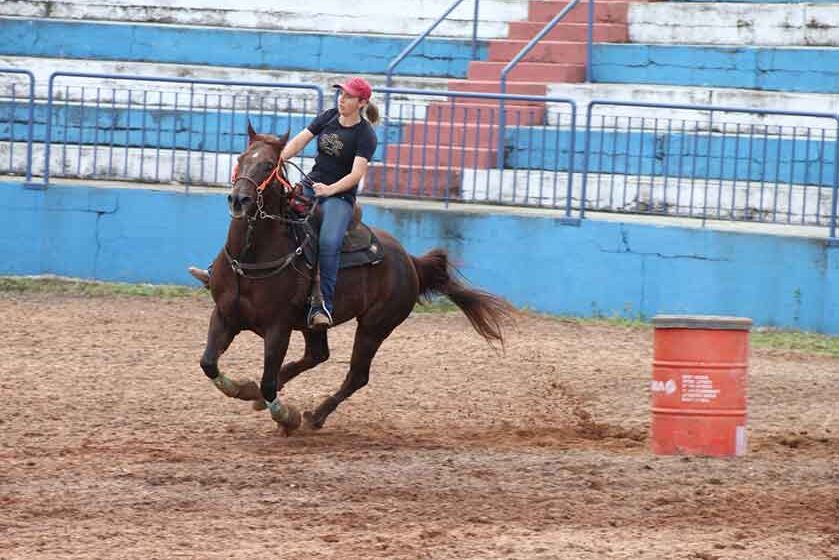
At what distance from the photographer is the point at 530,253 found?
16312mm

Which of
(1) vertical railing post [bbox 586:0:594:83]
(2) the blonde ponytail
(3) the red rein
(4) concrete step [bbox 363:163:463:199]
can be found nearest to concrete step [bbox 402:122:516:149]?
(4) concrete step [bbox 363:163:463:199]

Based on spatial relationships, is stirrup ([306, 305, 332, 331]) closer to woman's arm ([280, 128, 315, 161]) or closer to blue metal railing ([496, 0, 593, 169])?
woman's arm ([280, 128, 315, 161])

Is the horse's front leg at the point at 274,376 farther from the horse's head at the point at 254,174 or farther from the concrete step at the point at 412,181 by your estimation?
the concrete step at the point at 412,181

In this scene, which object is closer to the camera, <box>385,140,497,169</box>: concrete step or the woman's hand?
the woman's hand

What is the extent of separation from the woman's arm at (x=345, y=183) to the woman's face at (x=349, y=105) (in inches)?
11.3

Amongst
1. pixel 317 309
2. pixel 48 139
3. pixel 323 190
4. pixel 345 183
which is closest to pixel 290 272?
pixel 317 309

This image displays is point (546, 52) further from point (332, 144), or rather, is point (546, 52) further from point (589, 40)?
point (332, 144)

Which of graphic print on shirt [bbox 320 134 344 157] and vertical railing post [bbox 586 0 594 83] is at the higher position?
vertical railing post [bbox 586 0 594 83]

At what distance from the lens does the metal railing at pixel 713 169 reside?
52.3ft

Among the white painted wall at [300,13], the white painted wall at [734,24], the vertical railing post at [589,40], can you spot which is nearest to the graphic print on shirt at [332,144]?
the vertical railing post at [589,40]

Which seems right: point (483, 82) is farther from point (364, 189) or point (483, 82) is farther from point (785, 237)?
point (785, 237)

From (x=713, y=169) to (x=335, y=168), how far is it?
6.91 meters

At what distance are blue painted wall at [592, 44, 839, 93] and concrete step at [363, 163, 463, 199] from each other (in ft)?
11.1

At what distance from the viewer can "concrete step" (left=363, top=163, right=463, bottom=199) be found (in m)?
16.9
